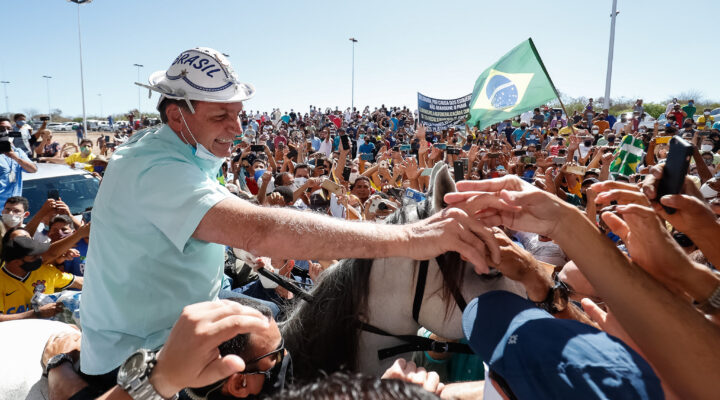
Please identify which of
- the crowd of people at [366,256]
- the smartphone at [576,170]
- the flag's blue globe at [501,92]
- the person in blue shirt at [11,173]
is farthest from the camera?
the flag's blue globe at [501,92]

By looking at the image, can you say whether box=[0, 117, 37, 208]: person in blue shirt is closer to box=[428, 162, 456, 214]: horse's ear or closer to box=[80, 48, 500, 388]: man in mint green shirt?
box=[80, 48, 500, 388]: man in mint green shirt

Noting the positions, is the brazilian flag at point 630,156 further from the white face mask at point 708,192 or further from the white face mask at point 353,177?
the white face mask at point 353,177

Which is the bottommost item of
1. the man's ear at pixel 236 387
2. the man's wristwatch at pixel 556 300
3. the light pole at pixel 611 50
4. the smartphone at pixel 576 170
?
the man's ear at pixel 236 387

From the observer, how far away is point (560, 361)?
929mm

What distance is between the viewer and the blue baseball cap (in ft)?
2.91

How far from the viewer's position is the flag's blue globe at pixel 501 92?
718 centimetres

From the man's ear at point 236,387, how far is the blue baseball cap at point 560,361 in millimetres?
844

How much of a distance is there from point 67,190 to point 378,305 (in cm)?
799

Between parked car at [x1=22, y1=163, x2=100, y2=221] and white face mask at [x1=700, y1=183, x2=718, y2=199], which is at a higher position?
white face mask at [x1=700, y1=183, x2=718, y2=199]

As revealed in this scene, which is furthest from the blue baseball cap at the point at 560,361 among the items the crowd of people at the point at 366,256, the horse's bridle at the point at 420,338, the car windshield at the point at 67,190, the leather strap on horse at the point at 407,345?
the car windshield at the point at 67,190

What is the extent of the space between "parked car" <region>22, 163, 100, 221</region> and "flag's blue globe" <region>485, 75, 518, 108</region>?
23.9ft

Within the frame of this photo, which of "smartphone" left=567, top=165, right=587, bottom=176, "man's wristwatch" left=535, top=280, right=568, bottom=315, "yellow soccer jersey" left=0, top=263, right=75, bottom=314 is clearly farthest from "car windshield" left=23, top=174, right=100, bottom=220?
"smartphone" left=567, top=165, right=587, bottom=176

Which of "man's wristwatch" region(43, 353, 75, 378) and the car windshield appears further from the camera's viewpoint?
the car windshield

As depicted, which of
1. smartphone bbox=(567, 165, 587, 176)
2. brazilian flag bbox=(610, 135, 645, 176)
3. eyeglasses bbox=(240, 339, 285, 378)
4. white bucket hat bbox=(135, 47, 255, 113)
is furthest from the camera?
brazilian flag bbox=(610, 135, 645, 176)
